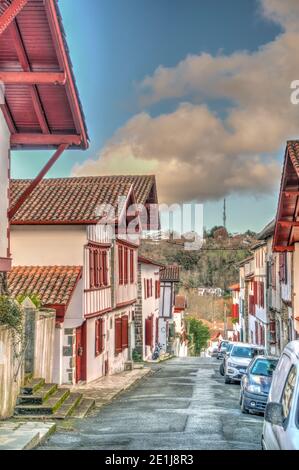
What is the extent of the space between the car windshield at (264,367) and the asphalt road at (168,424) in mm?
1053

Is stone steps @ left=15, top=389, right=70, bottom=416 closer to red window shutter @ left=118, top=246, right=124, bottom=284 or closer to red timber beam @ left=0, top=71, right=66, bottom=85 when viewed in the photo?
red timber beam @ left=0, top=71, right=66, bottom=85

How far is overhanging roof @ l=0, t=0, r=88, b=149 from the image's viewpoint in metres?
12.8

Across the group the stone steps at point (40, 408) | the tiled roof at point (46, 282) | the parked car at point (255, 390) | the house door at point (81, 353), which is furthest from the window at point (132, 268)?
the stone steps at point (40, 408)

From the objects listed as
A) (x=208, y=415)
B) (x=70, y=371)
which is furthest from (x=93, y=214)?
(x=208, y=415)

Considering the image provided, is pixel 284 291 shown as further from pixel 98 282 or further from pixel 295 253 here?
pixel 98 282

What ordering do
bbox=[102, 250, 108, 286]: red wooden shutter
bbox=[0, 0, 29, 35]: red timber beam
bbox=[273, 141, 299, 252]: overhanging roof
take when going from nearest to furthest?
bbox=[0, 0, 29, 35]: red timber beam < bbox=[273, 141, 299, 252]: overhanging roof < bbox=[102, 250, 108, 286]: red wooden shutter

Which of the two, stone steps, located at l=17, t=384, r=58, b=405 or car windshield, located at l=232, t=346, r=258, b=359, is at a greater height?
stone steps, located at l=17, t=384, r=58, b=405

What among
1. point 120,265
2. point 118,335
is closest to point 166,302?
point 118,335

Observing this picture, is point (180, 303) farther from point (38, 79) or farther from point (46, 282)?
point (38, 79)

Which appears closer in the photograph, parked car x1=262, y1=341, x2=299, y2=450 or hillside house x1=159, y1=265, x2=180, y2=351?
parked car x1=262, y1=341, x2=299, y2=450

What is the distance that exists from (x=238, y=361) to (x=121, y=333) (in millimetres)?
7630

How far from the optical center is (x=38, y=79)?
13.5 metres

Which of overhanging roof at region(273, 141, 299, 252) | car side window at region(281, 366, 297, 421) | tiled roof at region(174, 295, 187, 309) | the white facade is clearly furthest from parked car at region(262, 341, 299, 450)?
tiled roof at region(174, 295, 187, 309)

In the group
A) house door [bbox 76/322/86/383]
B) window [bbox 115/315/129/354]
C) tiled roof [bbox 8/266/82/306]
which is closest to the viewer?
tiled roof [bbox 8/266/82/306]
